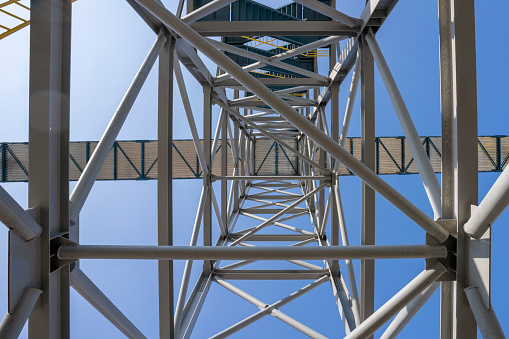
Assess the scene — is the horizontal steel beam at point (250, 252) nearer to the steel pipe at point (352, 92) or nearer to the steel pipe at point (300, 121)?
the steel pipe at point (300, 121)

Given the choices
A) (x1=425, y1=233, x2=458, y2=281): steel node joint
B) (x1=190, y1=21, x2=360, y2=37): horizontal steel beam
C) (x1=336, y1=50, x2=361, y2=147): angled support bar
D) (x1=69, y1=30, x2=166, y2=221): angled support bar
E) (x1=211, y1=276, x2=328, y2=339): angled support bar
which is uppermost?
(x1=190, y1=21, x2=360, y2=37): horizontal steel beam

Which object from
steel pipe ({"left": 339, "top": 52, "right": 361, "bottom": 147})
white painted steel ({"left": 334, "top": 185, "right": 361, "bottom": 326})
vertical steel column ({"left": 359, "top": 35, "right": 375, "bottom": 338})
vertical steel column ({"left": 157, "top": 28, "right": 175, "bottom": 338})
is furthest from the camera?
white painted steel ({"left": 334, "top": 185, "right": 361, "bottom": 326})

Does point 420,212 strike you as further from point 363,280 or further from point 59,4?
point 59,4

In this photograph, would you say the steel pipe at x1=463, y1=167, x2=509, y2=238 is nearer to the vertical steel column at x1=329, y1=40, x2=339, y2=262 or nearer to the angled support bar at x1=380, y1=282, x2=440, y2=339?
the angled support bar at x1=380, y1=282, x2=440, y2=339

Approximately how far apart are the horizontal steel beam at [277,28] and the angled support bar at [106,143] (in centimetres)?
174

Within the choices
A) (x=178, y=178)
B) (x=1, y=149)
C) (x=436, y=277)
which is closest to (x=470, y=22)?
(x=436, y=277)

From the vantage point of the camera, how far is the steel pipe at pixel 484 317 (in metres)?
2.80

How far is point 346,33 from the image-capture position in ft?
20.4

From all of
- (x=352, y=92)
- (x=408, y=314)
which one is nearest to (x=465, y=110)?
(x=408, y=314)

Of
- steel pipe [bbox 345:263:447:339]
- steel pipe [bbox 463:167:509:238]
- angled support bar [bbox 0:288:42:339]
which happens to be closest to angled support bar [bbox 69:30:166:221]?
angled support bar [bbox 0:288:42:339]

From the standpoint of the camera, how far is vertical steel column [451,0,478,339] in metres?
3.20

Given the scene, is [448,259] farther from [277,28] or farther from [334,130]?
[334,130]

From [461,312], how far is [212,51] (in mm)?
3814

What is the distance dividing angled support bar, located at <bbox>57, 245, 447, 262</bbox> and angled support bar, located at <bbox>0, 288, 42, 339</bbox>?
545 millimetres
